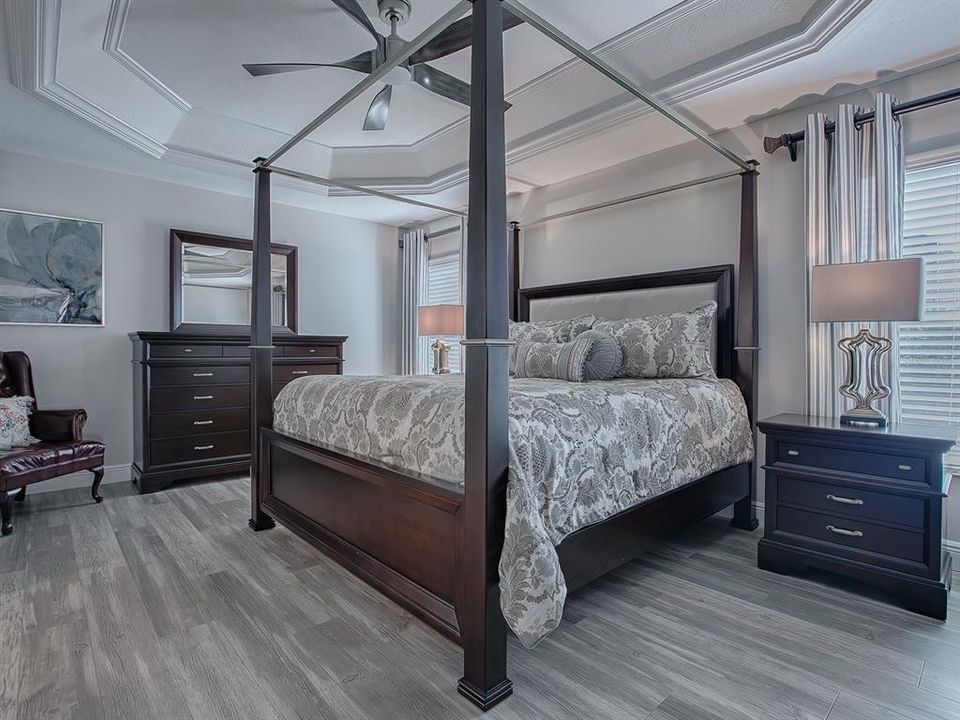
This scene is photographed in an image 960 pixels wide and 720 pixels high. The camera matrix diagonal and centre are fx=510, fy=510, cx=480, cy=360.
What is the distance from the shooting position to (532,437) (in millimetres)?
1697

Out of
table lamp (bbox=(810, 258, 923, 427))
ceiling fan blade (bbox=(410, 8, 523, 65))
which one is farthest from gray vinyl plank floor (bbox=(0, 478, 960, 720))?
ceiling fan blade (bbox=(410, 8, 523, 65))

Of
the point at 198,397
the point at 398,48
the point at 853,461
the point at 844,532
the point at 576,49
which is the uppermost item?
the point at 398,48

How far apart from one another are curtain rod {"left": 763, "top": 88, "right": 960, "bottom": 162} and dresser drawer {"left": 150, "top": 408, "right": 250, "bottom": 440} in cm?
444

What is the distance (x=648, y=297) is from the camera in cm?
365

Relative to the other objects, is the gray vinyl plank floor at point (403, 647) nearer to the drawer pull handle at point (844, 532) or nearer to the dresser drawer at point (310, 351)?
the drawer pull handle at point (844, 532)

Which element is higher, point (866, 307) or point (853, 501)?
point (866, 307)

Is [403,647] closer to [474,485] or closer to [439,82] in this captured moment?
[474,485]

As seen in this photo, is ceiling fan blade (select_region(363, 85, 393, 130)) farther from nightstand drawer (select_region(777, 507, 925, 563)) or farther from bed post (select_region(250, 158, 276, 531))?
nightstand drawer (select_region(777, 507, 925, 563))

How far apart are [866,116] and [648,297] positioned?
152 cm

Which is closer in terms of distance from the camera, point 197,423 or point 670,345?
point 670,345

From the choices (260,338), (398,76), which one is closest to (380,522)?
(260,338)

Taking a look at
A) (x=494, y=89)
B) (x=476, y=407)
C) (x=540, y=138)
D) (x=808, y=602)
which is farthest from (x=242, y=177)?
(x=808, y=602)

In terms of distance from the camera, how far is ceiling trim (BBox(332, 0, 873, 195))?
2.36m

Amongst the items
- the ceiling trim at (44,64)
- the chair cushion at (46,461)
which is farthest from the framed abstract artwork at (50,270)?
the chair cushion at (46,461)
